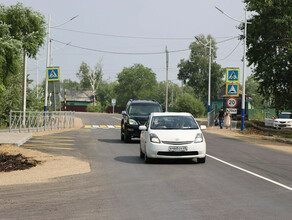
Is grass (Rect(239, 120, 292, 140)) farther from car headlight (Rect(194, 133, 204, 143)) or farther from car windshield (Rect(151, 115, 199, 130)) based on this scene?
car headlight (Rect(194, 133, 204, 143))

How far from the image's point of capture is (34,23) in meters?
21.1

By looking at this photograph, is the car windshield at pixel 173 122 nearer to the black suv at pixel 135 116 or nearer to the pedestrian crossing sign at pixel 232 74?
the black suv at pixel 135 116

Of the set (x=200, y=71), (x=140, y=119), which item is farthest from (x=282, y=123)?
(x=200, y=71)

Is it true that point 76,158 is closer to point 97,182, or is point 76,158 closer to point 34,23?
point 97,182

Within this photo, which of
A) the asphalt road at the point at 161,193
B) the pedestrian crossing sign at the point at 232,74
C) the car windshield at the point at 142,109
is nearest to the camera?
the asphalt road at the point at 161,193

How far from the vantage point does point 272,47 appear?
42.3 meters

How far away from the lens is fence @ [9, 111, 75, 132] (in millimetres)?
28062

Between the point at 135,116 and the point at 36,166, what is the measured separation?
9.14m

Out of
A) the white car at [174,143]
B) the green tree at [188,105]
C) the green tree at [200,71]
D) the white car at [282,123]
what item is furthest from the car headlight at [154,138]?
the green tree at [200,71]

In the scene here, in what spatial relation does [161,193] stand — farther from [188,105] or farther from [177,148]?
[188,105]

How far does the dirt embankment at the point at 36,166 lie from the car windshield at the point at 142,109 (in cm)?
686

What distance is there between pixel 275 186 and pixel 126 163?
5190mm

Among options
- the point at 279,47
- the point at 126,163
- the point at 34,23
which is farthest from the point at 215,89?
the point at 126,163

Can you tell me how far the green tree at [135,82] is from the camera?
426 ft
